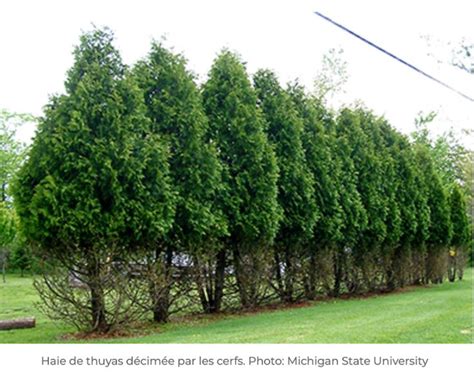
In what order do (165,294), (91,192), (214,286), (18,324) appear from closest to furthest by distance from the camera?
(91,192) → (18,324) → (165,294) → (214,286)

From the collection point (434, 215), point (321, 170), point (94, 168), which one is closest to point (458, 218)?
point (434, 215)

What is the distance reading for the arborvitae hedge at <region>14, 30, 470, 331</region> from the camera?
556 centimetres

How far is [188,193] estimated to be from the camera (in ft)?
21.2

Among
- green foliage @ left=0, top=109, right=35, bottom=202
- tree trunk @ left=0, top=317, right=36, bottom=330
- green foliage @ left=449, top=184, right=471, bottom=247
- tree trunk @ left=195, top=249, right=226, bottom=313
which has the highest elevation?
green foliage @ left=0, top=109, right=35, bottom=202

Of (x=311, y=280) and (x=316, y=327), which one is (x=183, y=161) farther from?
(x=311, y=280)

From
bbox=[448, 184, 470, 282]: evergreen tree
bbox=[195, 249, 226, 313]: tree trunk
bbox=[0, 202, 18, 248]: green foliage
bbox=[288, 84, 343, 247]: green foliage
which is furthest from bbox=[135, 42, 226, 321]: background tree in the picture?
bbox=[448, 184, 470, 282]: evergreen tree

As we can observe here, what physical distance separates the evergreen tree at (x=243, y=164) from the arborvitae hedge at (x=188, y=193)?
0.02 m

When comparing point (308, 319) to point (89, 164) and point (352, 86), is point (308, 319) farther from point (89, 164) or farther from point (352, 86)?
point (352, 86)

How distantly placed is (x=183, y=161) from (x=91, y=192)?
1.38 metres

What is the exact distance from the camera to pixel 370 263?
11078 millimetres

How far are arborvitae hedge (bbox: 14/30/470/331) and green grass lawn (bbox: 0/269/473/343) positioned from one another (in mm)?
379

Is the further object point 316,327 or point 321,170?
point 321,170

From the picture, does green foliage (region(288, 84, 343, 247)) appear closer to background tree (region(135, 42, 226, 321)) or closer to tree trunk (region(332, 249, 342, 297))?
tree trunk (region(332, 249, 342, 297))
